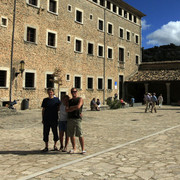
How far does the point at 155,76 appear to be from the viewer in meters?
31.0

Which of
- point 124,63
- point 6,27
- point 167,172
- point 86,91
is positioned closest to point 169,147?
point 167,172

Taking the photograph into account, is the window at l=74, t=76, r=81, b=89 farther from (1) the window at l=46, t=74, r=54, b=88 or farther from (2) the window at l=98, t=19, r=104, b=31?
(2) the window at l=98, t=19, r=104, b=31

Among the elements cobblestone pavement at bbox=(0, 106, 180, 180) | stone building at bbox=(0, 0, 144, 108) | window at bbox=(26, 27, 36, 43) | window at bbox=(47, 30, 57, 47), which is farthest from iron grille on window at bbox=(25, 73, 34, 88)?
cobblestone pavement at bbox=(0, 106, 180, 180)

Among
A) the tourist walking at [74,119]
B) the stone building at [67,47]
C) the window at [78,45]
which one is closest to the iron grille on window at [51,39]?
the stone building at [67,47]

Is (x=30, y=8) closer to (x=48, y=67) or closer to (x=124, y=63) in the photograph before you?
(x=48, y=67)

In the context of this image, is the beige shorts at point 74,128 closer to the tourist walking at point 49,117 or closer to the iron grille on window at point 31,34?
the tourist walking at point 49,117

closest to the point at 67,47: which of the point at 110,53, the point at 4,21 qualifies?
the point at 4,21

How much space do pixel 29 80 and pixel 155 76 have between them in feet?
60.1

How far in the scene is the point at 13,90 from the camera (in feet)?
58.6

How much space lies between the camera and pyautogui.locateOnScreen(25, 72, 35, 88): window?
19.2 m

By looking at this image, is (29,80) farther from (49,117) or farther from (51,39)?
(49,117)

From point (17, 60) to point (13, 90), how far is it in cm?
248

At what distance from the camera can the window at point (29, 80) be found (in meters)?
19.2

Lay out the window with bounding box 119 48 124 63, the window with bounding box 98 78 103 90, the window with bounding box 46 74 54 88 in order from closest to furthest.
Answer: the window with bounding box 46 74 54 88 → the window with bounding box 98 78 103 90 → the window with bounding box 119 48 124 63
